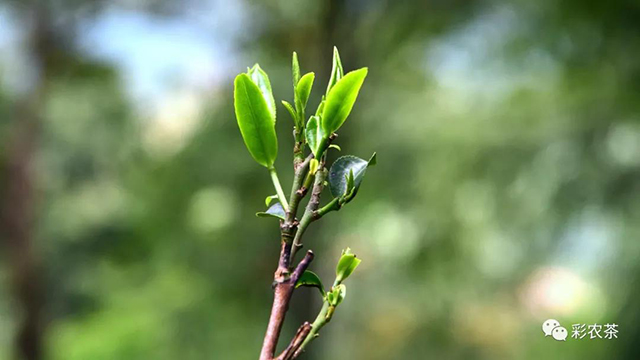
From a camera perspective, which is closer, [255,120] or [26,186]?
[255,120]

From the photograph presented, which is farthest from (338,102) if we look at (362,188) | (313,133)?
(362,188)

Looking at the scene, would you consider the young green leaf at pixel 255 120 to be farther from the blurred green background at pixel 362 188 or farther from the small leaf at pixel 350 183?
the blurred green background at pixel 362 188

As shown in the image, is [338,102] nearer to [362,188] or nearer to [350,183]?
[350,183]

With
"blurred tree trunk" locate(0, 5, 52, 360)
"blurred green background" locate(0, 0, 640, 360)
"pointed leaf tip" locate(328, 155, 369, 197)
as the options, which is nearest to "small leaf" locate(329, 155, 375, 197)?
"pointed leaf tip" locate(328, 155, 369, 197)

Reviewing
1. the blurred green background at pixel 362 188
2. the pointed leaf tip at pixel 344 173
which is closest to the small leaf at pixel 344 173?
the pointed leaf tip at pixel 344 173

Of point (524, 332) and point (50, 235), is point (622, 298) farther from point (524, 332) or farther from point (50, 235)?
point (50, 235)

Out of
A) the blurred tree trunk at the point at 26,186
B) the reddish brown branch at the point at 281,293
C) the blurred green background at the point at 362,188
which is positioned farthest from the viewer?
the blurred tree trunk at the point at 26,186

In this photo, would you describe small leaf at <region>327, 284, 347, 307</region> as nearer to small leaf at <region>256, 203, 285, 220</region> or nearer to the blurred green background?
small leaf at <region>256, 203, 285, 220</region>
